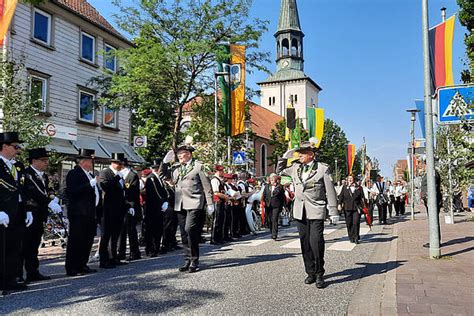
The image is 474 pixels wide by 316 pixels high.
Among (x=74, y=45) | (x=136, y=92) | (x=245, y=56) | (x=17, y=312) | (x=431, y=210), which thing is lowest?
(x=17, y=312)

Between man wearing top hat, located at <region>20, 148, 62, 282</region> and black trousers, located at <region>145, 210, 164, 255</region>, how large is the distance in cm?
247

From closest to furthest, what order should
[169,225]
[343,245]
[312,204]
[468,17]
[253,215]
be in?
[312,204] < [169,225] < [343,245] < [253,215] < [468,17]

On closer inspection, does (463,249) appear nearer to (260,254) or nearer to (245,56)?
(260,254)

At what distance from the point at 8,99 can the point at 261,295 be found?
793 centimetres

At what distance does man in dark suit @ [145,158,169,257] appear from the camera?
9.02 meters

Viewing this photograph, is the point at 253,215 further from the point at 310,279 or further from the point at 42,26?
the point at 42,26

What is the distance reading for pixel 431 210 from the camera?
8.11 m

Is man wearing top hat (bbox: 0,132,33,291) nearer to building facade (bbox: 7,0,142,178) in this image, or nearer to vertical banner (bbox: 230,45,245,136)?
vertical banner (bbox: 230,45,245,136)

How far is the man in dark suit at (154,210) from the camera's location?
29.6ft

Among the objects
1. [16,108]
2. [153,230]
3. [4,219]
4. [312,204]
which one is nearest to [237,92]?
[16,108]

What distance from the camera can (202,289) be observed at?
5.69 meters

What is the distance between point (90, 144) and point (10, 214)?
Result: 801 inches

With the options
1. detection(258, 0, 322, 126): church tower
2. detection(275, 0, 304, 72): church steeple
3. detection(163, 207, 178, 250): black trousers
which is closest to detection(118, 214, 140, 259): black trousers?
detection(163, 207, 178, 250): black trousers

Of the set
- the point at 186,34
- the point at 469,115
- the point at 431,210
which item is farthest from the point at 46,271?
the point at 186,34
